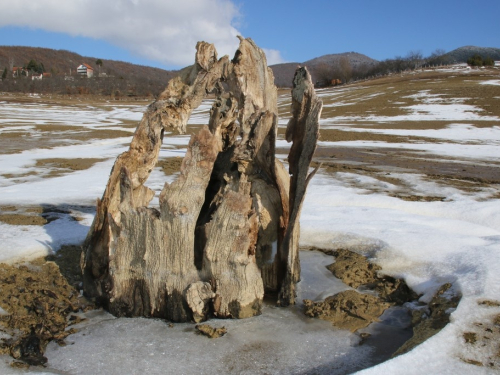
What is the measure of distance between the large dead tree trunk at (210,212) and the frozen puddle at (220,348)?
0.67ft

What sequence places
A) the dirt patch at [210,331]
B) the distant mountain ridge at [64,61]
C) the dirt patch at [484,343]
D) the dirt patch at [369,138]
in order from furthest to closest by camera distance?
the distant mountain ridge at [64,61]
the dirt patch at [369,138]
the dirt patch at [210,331]
the dirt patch at [484,343]

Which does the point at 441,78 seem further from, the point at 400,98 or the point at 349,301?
the point at 349,301

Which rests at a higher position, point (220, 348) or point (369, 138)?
point (369, 138)

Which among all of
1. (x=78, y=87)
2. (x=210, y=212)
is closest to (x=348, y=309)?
(x=210, y=212)

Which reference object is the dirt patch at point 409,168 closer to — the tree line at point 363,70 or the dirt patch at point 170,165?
the dirt patch at point 170,165

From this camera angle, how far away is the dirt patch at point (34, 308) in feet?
11.8

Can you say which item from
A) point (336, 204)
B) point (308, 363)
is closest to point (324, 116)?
point (336, 204)

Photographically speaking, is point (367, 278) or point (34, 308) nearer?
point (34, 308)

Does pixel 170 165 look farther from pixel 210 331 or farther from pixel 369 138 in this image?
pixel 369 138

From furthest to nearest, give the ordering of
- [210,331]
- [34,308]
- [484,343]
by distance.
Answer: [34,308] → [210,331] → [484,343]

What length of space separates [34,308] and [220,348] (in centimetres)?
177

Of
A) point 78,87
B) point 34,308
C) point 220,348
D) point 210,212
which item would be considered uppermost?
point 78,87

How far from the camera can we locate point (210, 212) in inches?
185

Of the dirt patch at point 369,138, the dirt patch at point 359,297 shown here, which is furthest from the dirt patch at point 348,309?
the dirt patch at point 369,138
